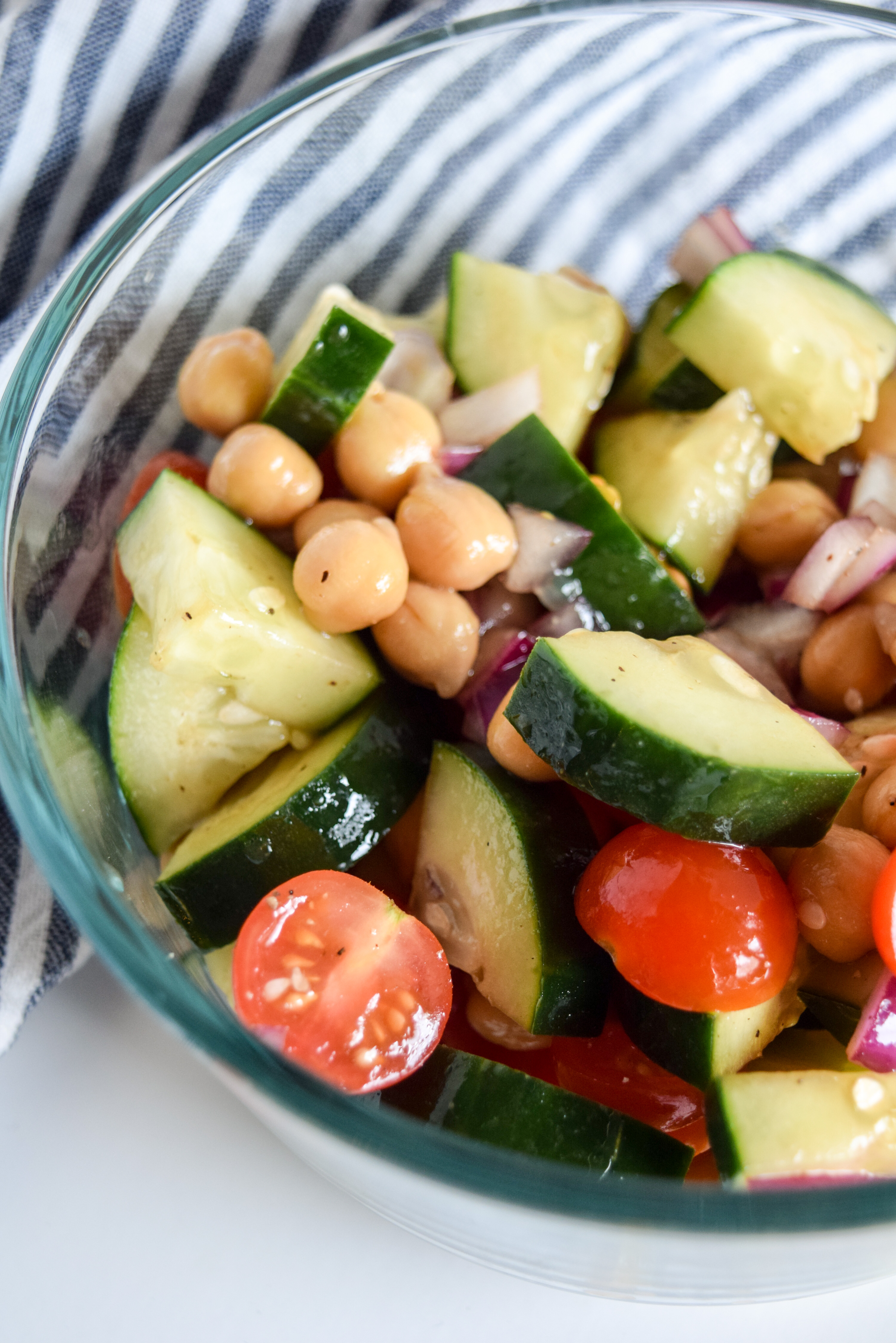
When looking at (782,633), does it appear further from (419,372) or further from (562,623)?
(419,372)

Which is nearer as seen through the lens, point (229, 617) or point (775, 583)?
point (229, 617)

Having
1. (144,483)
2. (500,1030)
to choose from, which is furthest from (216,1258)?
(144,483)

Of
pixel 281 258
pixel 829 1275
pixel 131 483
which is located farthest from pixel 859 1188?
pixel 281 258

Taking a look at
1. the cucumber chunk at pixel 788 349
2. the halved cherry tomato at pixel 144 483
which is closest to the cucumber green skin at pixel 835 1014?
the cucumber chunk at pixel 788 349

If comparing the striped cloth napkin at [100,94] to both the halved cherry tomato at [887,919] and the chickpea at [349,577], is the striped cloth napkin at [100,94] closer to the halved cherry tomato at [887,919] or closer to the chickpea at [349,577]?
the chickpea at [349,577]

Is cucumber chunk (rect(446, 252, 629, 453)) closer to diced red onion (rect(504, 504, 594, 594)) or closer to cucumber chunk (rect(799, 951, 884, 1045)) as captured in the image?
diced red onion (rect(504, 504, 594, 594))

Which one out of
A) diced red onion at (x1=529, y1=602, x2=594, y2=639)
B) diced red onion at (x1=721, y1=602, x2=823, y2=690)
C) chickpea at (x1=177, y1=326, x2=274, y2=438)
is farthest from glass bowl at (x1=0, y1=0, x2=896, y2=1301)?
diced red onion at (x1=721, y1=602, x2=823, y2=690)
